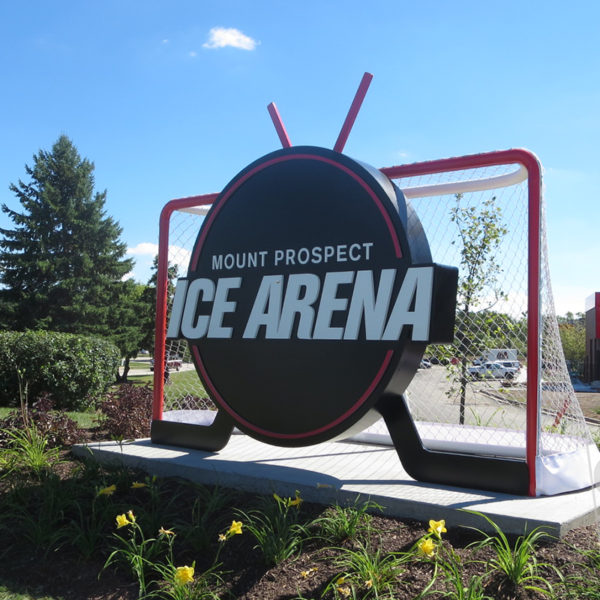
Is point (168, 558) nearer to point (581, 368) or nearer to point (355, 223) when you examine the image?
point (355, 223)

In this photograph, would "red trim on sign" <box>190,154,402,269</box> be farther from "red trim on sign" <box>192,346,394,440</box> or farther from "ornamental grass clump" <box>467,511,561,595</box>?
"ornamental grass clump" <box>467,511,561,595</box>

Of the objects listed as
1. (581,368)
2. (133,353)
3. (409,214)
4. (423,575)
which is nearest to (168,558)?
(423,575)

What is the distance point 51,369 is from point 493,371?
27.6ft

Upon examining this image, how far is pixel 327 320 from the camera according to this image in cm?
461

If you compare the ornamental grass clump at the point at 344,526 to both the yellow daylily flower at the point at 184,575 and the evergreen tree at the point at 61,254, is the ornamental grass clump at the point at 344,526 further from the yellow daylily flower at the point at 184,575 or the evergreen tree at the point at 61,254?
the evergreen tree at the point at 61,254

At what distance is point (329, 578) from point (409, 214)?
2.64 metres

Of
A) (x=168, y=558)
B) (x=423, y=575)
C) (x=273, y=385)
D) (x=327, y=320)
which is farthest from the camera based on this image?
(x=273, y=385)

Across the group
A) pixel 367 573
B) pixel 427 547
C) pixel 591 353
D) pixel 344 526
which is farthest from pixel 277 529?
pixel 591 353

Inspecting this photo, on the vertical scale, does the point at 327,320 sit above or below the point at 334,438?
above

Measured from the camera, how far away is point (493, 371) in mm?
6234

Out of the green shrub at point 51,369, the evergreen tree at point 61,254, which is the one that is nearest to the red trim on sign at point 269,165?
the green shrub at point 51,369

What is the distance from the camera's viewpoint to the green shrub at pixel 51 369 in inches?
448

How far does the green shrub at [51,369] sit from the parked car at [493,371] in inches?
311

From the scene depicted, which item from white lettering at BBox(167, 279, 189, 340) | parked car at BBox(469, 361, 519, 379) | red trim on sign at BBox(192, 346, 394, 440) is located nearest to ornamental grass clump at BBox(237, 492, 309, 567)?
Answer: red trim on sign at BBox(192, 346, 394, 440)
